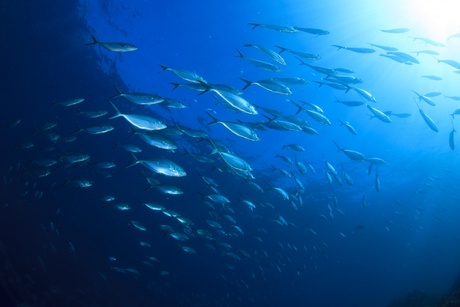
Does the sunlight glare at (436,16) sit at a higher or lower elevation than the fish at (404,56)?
higher

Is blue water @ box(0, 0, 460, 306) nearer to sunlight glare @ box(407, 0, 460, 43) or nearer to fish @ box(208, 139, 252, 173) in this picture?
sunlight glare @ box(407, 0, 460, 43)

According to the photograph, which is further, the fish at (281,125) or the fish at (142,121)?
the fish at (281,125)

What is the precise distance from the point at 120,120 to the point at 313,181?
62.5 feet

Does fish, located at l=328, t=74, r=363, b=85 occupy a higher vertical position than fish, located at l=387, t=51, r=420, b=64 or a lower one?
lower

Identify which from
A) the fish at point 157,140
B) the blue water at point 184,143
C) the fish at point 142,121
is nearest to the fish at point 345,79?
the blue water at point 184,143

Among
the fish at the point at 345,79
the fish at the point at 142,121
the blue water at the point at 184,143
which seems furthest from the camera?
the blue water at the point at 184,143

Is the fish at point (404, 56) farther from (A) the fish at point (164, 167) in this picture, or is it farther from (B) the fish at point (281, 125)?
(A) the fish at point (164, 167)

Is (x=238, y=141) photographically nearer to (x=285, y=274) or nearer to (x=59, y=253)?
(x=59, y=253)

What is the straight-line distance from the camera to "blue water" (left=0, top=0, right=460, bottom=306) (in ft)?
45.6

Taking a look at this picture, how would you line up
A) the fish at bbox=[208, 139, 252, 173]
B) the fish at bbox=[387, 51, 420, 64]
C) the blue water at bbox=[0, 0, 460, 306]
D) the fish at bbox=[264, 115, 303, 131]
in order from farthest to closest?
the blue water at bbox=[0, 0, 460, 306] < the fish at bbox=[387, 51, 420, 64] < the fish at bbox=[264, 115, 303, 131] < the fish at bbox=[208, 139, 252, 173]

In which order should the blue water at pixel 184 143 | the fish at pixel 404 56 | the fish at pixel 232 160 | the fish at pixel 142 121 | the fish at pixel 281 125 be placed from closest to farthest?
the fish at pixel 142 121 < the fish at pixel 232 160 < the fish at pixel 281 125 < the fish at pixel 404 56 < the blue water at pixel 184 143

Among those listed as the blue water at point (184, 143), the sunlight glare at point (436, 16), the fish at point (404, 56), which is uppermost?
the sunlight glare at point (436, 16)

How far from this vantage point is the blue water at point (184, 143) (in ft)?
45.6

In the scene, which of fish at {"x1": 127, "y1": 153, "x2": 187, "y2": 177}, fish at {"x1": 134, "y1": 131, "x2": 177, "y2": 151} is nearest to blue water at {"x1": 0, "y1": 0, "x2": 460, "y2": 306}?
fish at {"x1": 134, "y1": 131, "x2": 177, "y2": 151}
